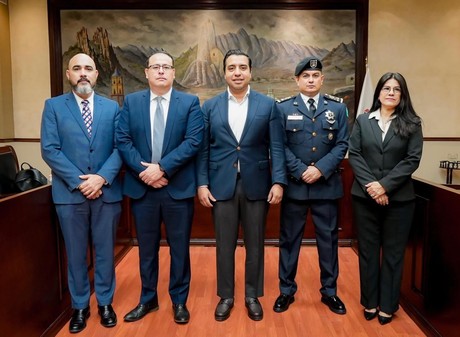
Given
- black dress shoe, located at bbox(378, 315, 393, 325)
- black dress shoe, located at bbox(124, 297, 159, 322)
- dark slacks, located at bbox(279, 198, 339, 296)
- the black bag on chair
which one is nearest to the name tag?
dark slacks, located at bbox(279, 198, 339, 296)

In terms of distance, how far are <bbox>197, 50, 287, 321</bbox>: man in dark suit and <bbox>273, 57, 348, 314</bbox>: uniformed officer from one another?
159mm

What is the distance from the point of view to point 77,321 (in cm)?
255

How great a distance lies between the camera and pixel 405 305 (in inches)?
112

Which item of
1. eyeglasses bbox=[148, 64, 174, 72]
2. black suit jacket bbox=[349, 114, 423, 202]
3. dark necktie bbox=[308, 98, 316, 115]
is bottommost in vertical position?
black suit jacket bbox=[349, 114, 423, 202]

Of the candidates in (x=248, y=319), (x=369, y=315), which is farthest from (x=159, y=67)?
(x=369, y=315)

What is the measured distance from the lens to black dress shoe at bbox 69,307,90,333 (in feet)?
8.32

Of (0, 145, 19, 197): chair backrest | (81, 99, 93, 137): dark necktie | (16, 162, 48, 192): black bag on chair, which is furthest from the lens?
(0, 145, 19, 197): chair backrest

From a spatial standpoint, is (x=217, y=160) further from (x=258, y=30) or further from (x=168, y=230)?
(x=258, y=30)

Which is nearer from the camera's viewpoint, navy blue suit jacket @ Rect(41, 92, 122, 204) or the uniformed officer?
navy blue suit jacket @ Rect(41, 92, 122, 204)

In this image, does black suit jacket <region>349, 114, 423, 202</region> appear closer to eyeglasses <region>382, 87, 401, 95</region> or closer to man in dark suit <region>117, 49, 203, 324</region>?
eyeglasses <region>382, 87, 401, 95</region>

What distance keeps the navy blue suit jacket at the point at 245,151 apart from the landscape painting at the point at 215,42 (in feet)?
8.75

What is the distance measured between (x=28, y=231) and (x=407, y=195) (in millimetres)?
2235

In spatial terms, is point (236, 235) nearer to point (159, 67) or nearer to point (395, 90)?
point (159, 67)

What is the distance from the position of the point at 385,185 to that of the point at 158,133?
4.70 feet
